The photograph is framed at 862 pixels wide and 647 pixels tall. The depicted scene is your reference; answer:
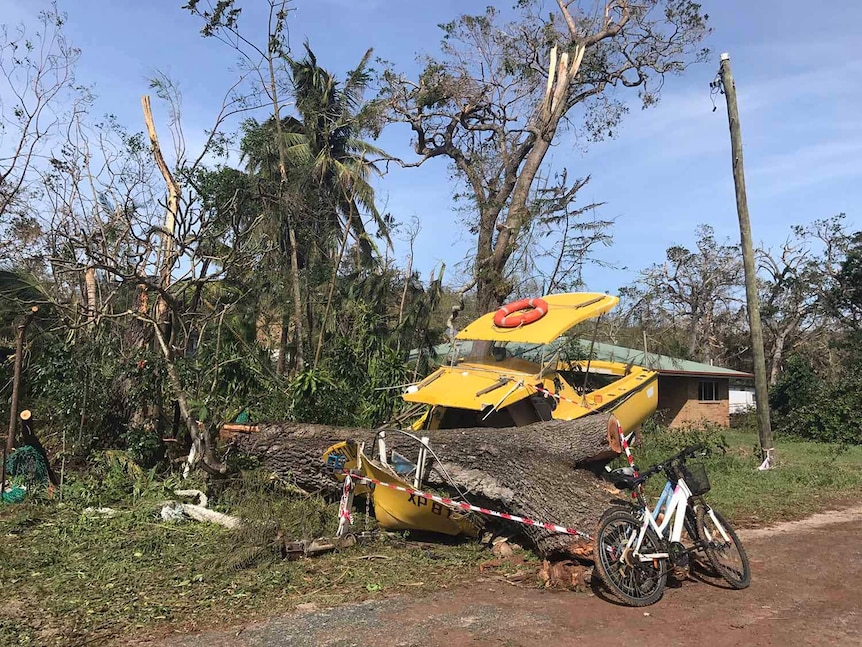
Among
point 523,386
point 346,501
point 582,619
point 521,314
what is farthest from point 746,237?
point 582,619

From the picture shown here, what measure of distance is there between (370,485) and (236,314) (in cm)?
609

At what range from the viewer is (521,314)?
32.2ft

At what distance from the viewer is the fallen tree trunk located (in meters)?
5.94

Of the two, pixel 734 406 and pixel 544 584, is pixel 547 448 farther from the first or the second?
pixel 734 406

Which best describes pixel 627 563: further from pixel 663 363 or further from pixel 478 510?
pixel 663 363

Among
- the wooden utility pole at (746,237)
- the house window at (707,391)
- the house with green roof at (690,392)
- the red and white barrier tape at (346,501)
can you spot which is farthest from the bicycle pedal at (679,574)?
the house window at (707,391)

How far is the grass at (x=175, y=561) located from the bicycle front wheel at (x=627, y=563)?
1352 millimetres

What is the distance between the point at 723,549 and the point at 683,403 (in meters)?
→ 16.2

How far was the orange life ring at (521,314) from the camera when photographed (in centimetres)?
967

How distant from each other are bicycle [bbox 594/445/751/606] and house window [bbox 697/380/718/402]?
16.6 metres

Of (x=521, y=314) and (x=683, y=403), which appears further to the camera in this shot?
(x=683, y=403)

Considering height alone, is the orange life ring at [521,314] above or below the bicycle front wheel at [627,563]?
above

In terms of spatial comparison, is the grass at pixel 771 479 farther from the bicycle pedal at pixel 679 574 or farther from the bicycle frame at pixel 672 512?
the bicycle frame at pixel 672 512

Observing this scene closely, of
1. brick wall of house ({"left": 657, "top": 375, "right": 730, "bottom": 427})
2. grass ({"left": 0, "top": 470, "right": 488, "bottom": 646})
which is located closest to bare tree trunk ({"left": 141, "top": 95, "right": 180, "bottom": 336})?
grass ({"left": 0, "top": 470, "right": 488, "bottom": 646})
